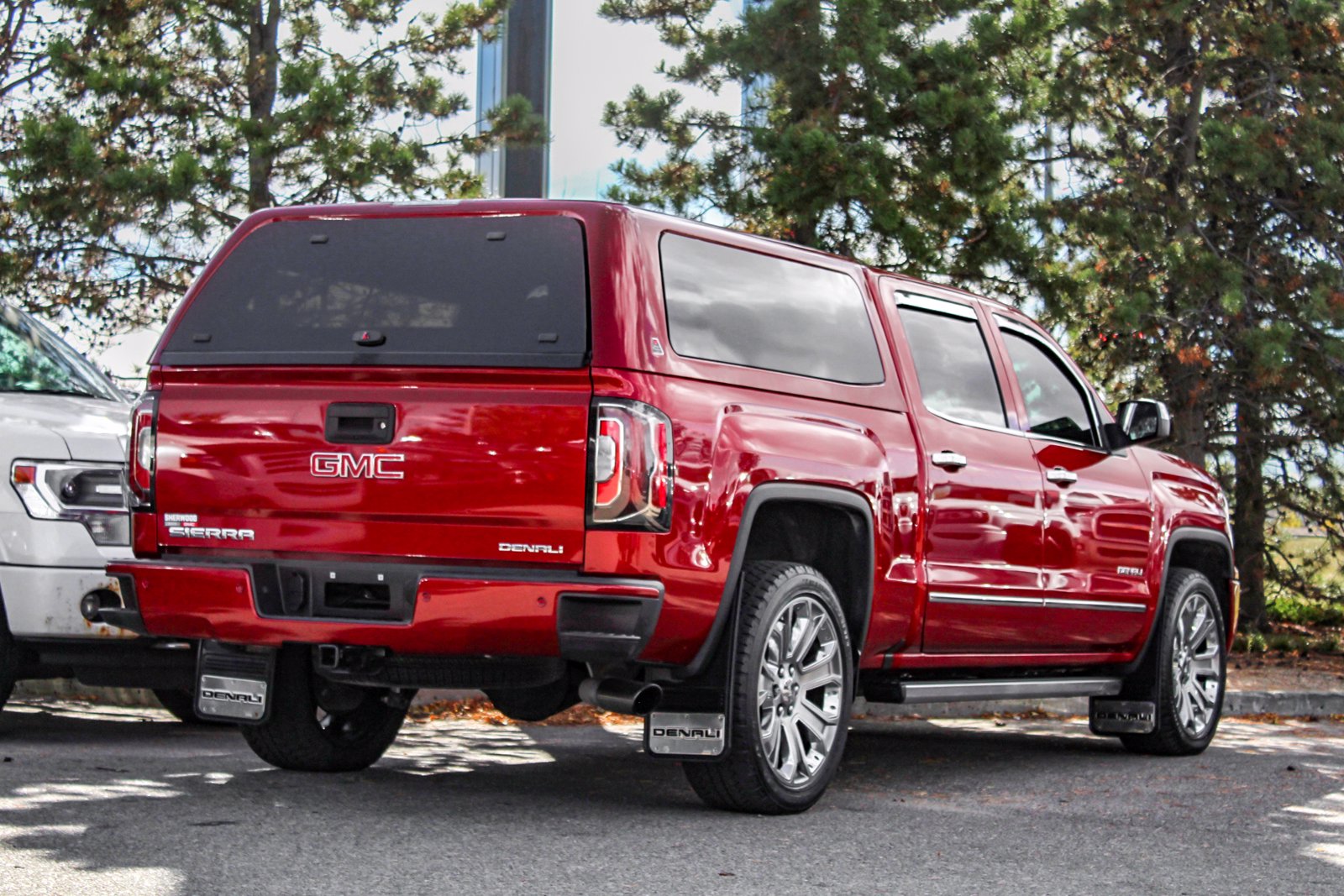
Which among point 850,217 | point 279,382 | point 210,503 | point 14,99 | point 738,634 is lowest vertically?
point 738,634

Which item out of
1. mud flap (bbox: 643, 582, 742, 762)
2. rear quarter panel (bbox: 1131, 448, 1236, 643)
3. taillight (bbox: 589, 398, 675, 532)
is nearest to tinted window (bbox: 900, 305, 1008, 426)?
rear quarter panel (bbox: 1131, 448, 1236, 643)

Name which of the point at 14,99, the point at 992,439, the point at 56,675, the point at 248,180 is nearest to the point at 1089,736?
the point at 992,439

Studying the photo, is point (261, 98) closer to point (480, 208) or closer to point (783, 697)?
point (480, 208)

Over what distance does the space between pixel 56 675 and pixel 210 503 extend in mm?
2468

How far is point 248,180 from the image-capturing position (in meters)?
12.4

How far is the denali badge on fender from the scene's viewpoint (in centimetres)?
601

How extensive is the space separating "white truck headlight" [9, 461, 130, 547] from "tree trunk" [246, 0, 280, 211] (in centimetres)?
457

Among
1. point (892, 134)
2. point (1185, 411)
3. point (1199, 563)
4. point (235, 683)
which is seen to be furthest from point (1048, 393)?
point (1185, 411)

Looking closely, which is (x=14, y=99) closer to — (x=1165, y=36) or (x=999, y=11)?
(x=999, y=11)

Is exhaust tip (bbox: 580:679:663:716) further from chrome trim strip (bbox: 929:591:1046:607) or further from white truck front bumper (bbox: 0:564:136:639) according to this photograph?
white truck front bumper (bbox: 0:564:136:639)

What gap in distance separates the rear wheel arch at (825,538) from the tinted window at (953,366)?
742 millimetres

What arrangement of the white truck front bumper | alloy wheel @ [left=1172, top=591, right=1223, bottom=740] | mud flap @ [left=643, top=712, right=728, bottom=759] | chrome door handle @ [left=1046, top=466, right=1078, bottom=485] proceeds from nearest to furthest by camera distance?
mud flap @ [left=643, top=712, right=728, bottom=759] < the white truck front bumper < chrome door handle @ [left=1046, top=466, right=1078, bottom=485] < alloy wheel @ [left=1172, top=591, right=1223, bottom=740]

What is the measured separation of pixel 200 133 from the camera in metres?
12.5

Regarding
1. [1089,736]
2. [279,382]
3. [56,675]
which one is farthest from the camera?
[1089,736]
